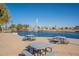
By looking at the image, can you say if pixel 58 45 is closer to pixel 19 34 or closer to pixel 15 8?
pixel 19 34

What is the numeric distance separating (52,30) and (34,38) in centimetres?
25

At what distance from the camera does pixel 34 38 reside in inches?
116

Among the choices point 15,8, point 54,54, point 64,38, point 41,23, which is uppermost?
point 15,8

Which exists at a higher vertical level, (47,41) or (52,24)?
(52,24)

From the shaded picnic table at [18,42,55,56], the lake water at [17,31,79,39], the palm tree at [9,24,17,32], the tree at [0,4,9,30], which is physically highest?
the tree at [0,4,9,30]

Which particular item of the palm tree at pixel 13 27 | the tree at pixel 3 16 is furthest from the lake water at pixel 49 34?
the tree at pixel 3 16

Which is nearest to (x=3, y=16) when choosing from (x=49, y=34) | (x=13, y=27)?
(x=13, y=27)

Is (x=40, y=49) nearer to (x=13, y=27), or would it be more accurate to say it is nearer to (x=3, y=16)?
(x=13, y=27)

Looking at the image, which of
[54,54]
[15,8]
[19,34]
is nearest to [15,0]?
[15,8]

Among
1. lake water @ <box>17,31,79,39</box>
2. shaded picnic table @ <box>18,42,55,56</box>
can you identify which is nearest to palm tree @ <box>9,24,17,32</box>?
lake water @ <box>17,31,79,39</box>

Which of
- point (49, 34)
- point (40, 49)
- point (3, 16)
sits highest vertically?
point (3, 16)

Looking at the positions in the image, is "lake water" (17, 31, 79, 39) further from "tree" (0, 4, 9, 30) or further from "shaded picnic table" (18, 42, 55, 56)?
"tree" (0, 4, 9, 30)

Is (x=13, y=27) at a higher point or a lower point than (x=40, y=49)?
higher

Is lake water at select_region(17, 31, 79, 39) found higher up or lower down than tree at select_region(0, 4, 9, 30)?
lower down
